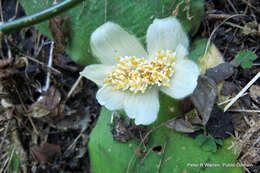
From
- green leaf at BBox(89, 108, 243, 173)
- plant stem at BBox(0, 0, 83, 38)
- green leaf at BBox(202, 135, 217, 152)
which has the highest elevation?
plant stem at BBox(0, 0, 83, 38)

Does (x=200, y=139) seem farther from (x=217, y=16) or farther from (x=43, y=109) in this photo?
(x=43, y=109)

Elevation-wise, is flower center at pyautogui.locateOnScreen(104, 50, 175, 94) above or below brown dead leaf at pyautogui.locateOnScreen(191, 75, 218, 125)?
above

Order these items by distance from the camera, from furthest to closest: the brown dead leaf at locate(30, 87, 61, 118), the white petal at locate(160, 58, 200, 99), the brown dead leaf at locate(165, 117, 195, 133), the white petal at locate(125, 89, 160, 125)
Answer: the brown dead leaf at locate(30, 87, 61, 118) < the brown dead leaf at locate(165, 117, 195, 133) < the white petal at locate(125, 89, 160, 125) < the white petal at locate(160, 58, 200, 99)

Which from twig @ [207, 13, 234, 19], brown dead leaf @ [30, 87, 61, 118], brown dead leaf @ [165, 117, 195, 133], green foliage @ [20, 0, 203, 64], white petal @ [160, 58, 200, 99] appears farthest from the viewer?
brown dead leaf @ [30, 87, 61, 118]

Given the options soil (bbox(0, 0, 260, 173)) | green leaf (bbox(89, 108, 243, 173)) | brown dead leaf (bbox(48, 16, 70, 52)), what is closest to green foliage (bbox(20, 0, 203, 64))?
brown dead leaf (bbox(48, 16, 70, 52))

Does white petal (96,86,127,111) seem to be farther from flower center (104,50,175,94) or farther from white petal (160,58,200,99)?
white petal (160,58,200,99)
